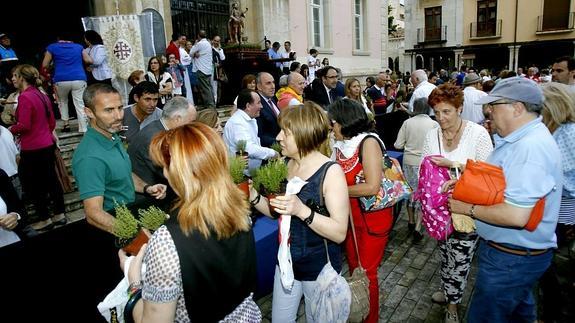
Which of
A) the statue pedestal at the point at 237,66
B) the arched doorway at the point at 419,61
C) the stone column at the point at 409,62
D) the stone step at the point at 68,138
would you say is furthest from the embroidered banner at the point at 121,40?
the arched doorway at the point at 419,61

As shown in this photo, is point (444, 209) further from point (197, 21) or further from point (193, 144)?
point (197, 21)

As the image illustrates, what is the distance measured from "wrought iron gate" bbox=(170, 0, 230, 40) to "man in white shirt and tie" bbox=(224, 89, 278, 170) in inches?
316

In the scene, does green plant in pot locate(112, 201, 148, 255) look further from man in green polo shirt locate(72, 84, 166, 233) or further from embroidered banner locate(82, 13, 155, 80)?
embroidered banner locate(82, 13, 155, 80)

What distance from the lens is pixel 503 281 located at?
6.91 feet

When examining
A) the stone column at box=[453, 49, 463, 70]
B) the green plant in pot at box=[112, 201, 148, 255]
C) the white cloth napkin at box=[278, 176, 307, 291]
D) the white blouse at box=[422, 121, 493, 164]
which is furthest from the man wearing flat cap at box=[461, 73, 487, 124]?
the stone column at box=[453, 49, 463, 70]

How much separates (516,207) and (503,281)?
0.52 m

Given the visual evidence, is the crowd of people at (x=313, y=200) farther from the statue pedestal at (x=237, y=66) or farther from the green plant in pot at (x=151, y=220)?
the statue pedestal at (x=237, y=66)

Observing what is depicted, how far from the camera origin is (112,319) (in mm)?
1588

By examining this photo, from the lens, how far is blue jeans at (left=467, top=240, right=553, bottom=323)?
2.08 metres

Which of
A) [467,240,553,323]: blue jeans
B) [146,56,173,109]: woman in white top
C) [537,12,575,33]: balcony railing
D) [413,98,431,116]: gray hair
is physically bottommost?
[467,240,553,323]: blue jeans

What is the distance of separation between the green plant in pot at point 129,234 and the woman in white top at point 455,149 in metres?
2.28

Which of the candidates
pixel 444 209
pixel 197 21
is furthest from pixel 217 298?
pixel 197 21

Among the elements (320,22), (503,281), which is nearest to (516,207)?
(503,281)

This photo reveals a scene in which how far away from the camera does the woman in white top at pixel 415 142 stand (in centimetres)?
461
